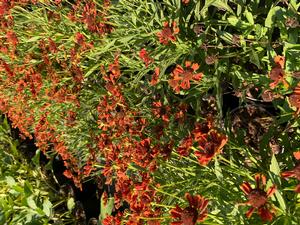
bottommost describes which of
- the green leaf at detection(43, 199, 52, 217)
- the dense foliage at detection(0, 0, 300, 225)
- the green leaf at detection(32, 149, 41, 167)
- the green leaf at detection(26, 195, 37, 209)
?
the green leaf at detection(43, 199, 52, 217)

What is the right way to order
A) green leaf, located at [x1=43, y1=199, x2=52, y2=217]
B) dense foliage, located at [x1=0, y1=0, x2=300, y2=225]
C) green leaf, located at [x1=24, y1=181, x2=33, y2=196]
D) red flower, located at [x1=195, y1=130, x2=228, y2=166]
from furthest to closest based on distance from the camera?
green leaf, located at [x1=24, y1=181, x2=33, y2=196] < green leaf, located at [x1=43, y1=199, x2=52, y2=217] < dense foliage, located at [x1=0, y1=0, x2=300, y2=225] < red flower, located at [x1=195, y1=130, x2=228, y2=166]

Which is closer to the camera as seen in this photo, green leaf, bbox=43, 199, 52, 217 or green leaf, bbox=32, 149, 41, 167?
green leaf, bbox=43, 199, 52, 217

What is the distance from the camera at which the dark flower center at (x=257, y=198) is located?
908 mm

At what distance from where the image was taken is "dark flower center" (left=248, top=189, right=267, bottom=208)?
35.7 inches

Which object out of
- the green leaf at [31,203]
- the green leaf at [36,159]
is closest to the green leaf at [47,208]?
the green leaf at [31,203]

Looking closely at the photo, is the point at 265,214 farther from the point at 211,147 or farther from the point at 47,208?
the point at 47,208

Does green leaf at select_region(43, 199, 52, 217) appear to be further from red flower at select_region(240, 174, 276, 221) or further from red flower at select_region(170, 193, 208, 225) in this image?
red flower at select_region(240, 174, 276, 221)

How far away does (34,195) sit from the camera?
2.76m

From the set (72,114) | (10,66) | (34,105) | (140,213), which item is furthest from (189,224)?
(10,66)

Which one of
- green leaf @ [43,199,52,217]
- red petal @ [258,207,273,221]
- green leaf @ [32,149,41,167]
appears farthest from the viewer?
green leaf @ [32,149,41,167]

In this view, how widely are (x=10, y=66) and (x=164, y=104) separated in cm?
129

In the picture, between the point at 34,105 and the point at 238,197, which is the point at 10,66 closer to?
the point at 34,105

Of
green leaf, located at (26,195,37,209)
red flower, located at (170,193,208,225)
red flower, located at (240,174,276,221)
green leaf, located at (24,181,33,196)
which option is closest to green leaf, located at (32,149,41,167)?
green leaf, located at (24,181,33,196)

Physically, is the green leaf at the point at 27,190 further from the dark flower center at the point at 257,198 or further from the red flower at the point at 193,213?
the dark flower center at the point at 257,198
